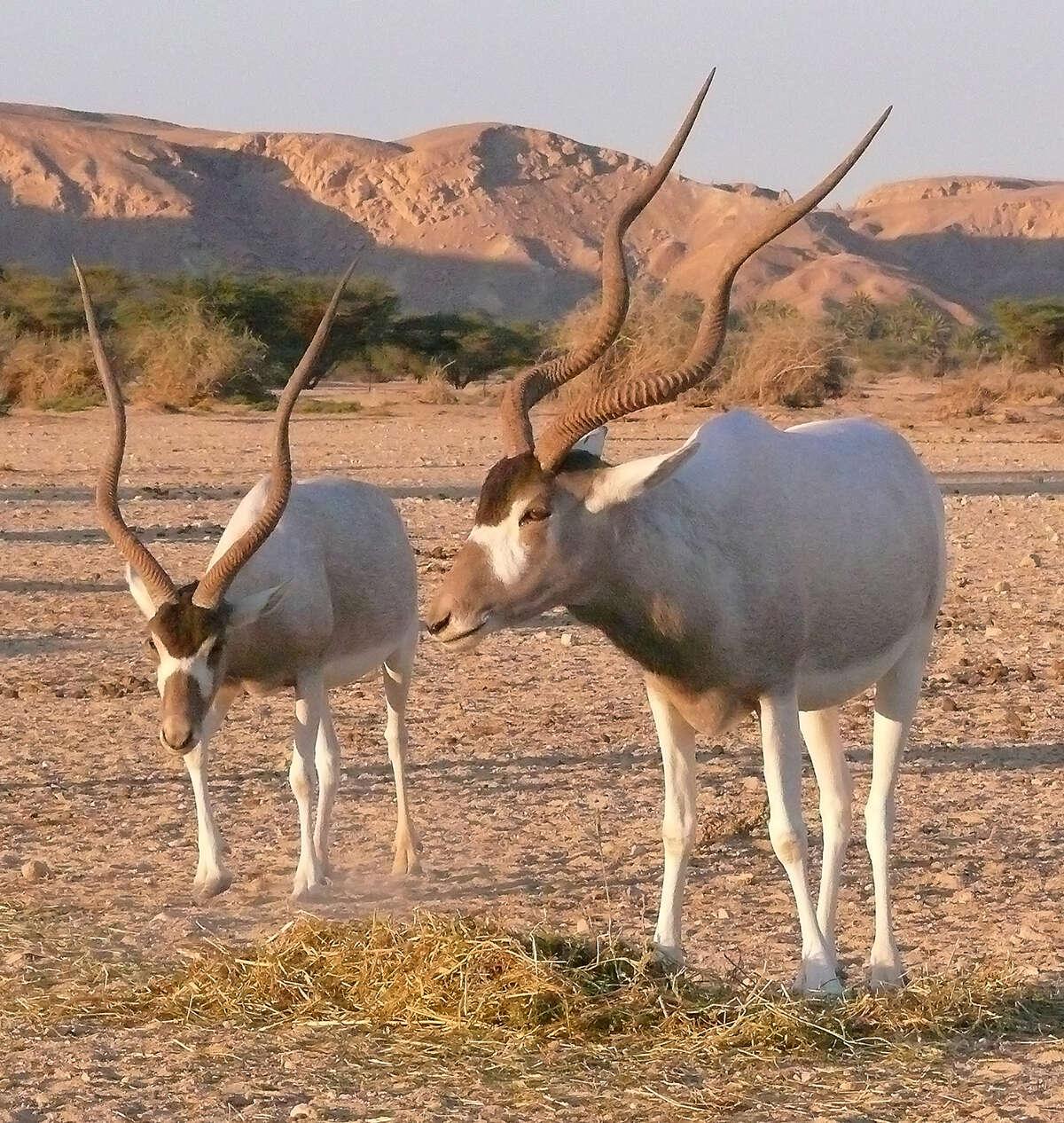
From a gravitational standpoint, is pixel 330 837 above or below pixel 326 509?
below

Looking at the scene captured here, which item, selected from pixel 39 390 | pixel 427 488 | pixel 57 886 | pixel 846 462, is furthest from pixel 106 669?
pixel 39 390

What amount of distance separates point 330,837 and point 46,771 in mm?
1871

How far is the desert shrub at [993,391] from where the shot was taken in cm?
3731

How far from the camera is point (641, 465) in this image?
584cm

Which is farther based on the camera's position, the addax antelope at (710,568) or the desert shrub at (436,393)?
the desert shrub at (436,393)

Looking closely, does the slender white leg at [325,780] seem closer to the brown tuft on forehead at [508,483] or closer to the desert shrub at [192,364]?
the brown tuft on forehead at [508,483]

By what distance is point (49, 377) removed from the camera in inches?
1545

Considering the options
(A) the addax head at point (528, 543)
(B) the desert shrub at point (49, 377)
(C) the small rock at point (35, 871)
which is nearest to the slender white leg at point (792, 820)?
(A) the addax head at point (528, 543)

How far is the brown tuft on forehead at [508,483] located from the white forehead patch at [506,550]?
0.10 ft

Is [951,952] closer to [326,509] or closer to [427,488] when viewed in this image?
[326,509]

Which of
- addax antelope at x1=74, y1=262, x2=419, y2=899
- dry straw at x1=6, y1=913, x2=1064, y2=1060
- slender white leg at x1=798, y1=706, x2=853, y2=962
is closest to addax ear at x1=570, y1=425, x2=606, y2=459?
addax antelope at x1=74, y1=262, x2=419, y2=899

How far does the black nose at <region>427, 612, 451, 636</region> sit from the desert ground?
1152 millimetres

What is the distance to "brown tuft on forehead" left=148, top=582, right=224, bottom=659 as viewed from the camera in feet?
24.2

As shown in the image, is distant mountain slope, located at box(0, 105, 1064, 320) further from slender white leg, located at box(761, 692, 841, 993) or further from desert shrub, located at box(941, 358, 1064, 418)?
slender white leg, located at box(761, 692, 841, 993)
